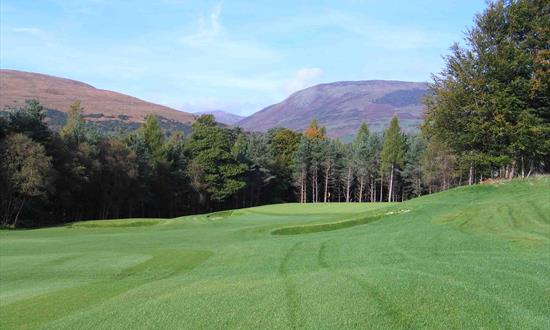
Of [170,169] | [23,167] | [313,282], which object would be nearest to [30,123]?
[23,167]

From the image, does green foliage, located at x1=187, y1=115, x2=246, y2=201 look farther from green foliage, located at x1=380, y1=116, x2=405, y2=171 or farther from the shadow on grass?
the shadow on grass

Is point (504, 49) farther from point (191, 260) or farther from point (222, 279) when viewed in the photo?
point (222, 279)

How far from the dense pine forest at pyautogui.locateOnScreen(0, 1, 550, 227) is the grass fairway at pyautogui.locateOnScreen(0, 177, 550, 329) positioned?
13451 mm

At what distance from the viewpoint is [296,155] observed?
289 ft

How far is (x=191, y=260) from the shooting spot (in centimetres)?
1459

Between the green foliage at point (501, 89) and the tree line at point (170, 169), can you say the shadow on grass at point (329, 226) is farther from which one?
the tree line at point (170, 169)

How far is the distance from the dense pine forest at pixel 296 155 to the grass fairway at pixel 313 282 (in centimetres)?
1345

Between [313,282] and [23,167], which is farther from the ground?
[23,167]

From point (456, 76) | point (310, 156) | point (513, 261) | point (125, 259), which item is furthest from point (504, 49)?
point (310, 156)

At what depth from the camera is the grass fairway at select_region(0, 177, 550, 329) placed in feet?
20.8

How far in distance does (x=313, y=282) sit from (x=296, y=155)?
3149 inches

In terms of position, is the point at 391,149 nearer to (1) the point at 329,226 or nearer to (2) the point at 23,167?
(2) the point at 23,167

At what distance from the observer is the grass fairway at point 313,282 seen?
6344mm

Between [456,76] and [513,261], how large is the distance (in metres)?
26.3
